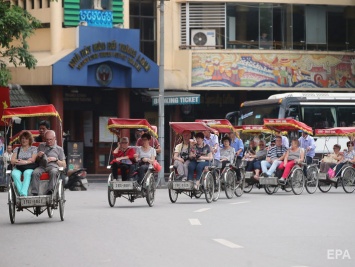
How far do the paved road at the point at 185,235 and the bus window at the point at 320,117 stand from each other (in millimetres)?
15495

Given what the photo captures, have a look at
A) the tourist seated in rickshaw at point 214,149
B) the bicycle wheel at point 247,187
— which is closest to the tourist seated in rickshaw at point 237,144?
the bicycle wheel at point 247,187

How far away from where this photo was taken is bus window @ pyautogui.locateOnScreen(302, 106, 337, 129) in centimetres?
4194

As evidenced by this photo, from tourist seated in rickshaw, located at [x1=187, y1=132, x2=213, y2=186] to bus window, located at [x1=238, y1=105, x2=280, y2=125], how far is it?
45.5 feet

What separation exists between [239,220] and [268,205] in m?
5.30

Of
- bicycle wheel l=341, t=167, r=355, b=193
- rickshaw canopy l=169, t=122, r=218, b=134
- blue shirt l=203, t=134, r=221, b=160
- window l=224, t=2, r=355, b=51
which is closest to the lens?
rickshaw canopy l=169, t=122, r=218, b=134

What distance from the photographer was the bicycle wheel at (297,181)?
31450mm

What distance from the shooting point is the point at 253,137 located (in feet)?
129

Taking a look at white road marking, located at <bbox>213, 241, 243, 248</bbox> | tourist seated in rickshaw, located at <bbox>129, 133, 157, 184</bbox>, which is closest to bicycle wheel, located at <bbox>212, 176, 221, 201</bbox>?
tourist seated in rickshaw, located at <bbox>129, 133, 157, 184</bbox>

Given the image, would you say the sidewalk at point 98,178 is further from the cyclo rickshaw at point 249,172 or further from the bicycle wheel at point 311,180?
the bicycle wheel at point 311,180

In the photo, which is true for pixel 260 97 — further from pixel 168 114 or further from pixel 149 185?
pixel 149 185

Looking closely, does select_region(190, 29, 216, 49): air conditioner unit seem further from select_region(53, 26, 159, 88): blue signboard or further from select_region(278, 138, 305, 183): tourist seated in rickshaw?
select_region(278, 138, 305, 183): tourist seated in rickshaw

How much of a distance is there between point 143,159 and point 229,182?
4.78m

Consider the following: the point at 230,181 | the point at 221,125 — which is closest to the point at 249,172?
the point at 221,125

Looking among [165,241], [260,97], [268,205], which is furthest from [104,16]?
[165,241]
